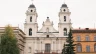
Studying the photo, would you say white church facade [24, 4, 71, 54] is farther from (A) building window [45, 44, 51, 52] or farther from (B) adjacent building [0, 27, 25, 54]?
(B) adjacent building [0, 27, 25, 54]

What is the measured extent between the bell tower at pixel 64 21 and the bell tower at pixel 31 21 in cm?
835

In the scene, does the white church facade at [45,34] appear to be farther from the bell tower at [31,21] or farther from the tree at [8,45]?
the tree at [8,45]

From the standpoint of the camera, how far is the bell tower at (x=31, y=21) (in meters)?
95.5

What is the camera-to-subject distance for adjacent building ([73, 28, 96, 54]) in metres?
79.2

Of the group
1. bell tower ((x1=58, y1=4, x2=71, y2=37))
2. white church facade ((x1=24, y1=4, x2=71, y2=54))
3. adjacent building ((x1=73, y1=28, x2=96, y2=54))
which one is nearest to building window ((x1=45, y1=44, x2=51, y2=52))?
white church facade ((x1=24, y1=4, x2=71, y2=54))

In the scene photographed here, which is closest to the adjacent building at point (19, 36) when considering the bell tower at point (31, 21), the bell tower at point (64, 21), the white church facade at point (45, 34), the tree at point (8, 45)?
the white church facade at point (45, 34)

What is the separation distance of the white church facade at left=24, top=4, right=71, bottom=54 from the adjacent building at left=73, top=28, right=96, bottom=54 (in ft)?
46.5

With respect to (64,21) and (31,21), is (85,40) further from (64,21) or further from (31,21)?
(31,21)

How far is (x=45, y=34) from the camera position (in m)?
94.4

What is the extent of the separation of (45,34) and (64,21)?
776 cm

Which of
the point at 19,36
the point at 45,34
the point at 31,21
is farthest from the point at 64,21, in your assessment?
the point at 19,36

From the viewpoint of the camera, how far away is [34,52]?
93188 mm

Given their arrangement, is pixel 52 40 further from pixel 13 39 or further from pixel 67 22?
pixel 13 39

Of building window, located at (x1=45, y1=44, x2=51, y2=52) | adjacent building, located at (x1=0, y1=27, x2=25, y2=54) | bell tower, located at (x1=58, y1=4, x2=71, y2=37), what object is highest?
bell tower, located at (x1=58, y1=4, x2=71, y2=37)
